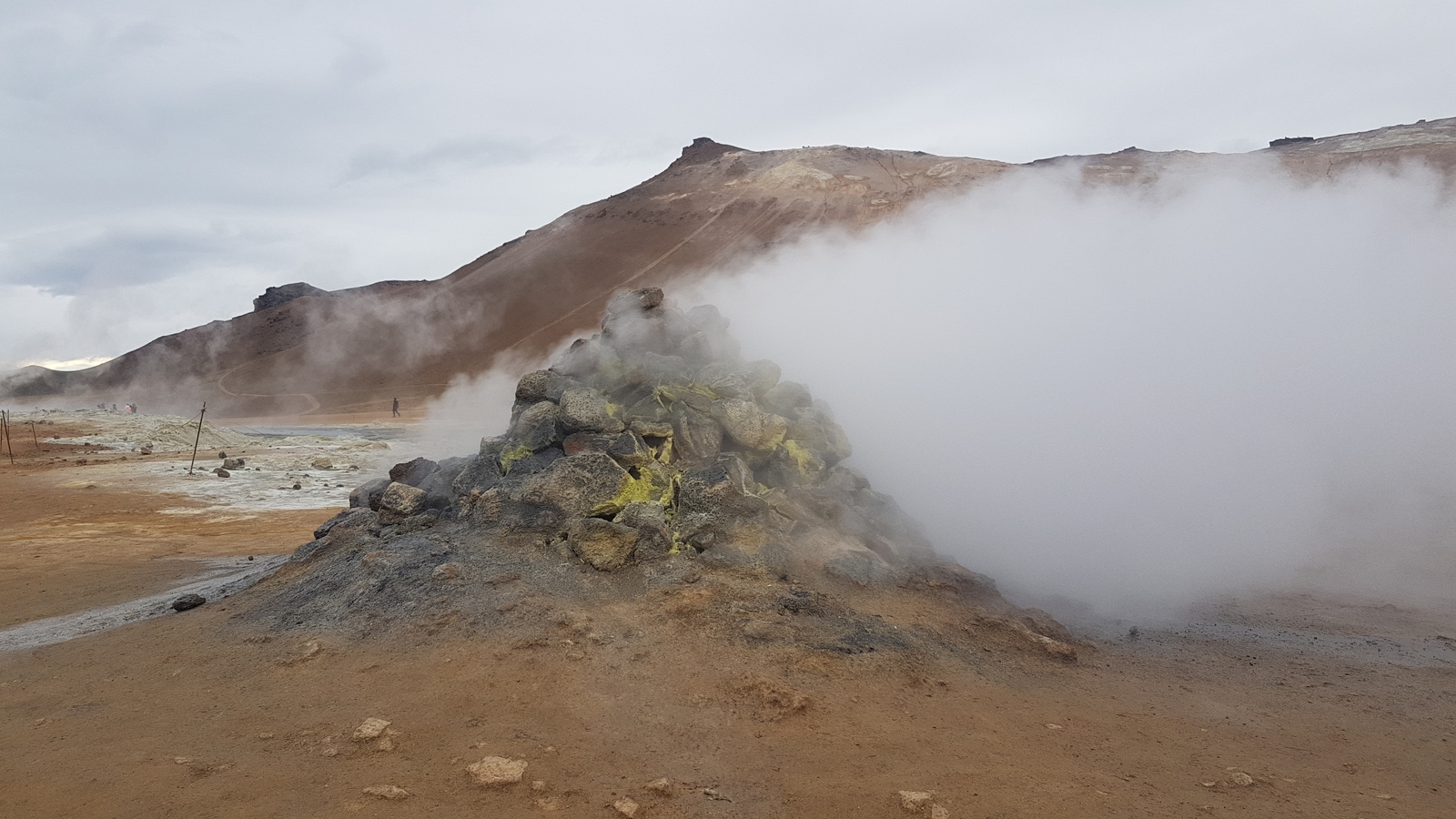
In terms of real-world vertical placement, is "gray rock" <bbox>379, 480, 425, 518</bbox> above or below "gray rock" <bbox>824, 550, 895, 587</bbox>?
above

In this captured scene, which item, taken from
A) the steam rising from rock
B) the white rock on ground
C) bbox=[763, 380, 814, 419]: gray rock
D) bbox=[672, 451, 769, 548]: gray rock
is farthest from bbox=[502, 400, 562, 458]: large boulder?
the white rock on ground

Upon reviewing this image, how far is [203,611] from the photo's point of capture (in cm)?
551

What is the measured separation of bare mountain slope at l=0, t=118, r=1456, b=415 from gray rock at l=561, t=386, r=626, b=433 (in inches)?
1278

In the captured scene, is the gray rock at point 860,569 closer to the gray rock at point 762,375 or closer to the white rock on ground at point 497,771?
the gray rock at point 762,375

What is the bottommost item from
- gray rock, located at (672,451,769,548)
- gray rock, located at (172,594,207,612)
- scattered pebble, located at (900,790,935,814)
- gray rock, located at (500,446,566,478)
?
scattered pebble, located at (900,790,935,814)

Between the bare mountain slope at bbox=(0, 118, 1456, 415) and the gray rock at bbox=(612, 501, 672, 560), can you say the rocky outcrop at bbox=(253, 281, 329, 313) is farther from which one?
the gray rock at bbox=(612, 501, 672, 560)

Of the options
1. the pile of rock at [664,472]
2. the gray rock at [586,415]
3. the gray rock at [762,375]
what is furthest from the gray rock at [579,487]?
the gray rock at [762,375]

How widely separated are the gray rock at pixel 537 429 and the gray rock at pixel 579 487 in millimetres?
459

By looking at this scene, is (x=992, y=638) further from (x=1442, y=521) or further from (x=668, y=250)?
(x=668, y=250)

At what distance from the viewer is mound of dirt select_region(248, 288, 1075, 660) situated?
4.85 m

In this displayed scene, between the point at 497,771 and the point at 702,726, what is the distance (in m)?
0.97

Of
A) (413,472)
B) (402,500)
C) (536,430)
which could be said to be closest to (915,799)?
(536,430)

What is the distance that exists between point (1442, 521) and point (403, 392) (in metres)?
37.5

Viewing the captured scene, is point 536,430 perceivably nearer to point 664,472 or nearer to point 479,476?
point 479,476
